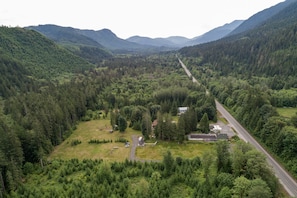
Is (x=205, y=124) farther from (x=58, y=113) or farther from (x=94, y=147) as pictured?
(x=58, y=113)

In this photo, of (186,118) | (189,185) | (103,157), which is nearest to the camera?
(189,185)

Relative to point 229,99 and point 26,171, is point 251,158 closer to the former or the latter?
point 26,171

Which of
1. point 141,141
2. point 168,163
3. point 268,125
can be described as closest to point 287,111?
point 268,125

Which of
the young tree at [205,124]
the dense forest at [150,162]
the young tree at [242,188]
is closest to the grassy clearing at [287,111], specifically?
the dense forest at [150,162]

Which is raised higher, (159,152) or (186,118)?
(186,118)

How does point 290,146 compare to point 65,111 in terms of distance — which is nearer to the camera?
point 290,146

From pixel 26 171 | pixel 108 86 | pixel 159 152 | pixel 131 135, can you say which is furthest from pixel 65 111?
pixel 108 86

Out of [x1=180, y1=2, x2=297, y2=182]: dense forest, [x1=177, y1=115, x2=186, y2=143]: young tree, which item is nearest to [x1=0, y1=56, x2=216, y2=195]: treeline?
[x1=177, y1=115, x2=186, y2=143]: young tree

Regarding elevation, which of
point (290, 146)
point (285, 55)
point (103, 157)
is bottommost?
point (103, 157)
